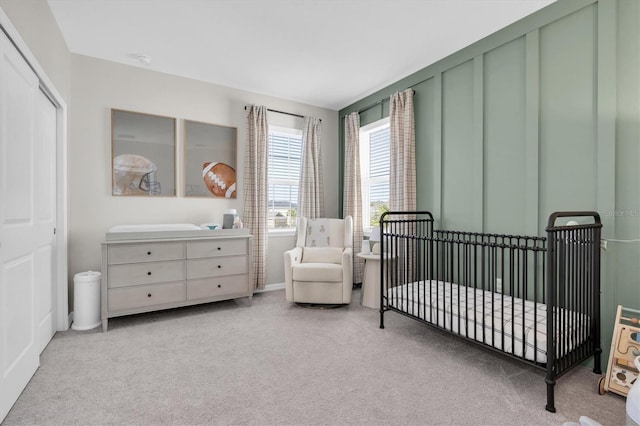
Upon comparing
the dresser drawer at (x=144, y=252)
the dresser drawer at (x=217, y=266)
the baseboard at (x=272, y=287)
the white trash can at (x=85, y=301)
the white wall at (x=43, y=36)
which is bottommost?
the baseboard at (x=272, y=287)

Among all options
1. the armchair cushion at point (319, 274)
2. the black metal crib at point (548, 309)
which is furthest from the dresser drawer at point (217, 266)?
the black metal crib at point (548, 309)

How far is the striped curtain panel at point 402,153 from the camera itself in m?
3.19

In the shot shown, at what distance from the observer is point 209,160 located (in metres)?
3.49

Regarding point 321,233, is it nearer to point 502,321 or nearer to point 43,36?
point 502,321

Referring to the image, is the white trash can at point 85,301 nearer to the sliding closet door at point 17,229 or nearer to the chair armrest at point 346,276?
the sliding closet door at point 17,229

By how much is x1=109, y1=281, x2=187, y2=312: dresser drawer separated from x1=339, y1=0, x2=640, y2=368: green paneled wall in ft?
8.48

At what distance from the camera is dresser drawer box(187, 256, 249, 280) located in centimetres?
291

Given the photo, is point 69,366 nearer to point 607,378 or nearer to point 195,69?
point 195,69

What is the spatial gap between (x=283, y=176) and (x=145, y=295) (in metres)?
2.09

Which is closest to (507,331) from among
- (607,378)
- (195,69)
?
(607,378)

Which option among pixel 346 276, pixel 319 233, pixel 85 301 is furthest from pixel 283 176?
pixel 85 301

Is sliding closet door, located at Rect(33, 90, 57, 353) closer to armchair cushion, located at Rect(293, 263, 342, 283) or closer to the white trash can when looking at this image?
the white trash can

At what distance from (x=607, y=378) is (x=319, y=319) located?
6.43ft

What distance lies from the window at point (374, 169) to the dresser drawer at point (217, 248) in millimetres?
1690
